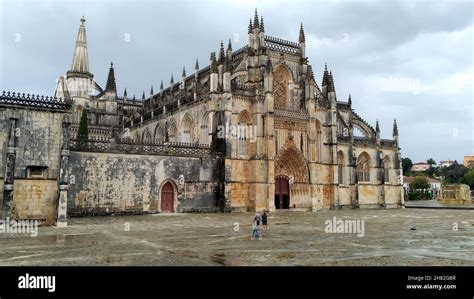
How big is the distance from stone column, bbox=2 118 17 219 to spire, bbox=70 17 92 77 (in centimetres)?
4307

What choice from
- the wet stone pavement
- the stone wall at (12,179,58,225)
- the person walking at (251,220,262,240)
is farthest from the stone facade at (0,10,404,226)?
the person walking at (251,220,262,240)

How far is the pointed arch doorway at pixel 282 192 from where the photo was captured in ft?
136

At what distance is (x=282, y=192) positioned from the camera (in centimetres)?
4191

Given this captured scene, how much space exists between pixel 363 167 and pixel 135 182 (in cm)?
3000

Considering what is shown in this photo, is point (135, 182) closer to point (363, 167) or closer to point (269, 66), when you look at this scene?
point (269, 66)

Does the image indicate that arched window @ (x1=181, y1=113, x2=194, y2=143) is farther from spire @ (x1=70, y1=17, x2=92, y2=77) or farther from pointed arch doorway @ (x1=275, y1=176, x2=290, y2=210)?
spire @ (x1=70, y1=17, x2=92, y2=77)

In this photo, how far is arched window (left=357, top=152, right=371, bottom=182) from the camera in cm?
5050

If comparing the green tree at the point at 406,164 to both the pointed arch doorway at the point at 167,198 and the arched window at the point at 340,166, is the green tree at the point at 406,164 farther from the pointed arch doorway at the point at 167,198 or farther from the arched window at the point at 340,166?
the pointed arch doorway at the point at 167,198

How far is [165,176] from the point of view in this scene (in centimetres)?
3456

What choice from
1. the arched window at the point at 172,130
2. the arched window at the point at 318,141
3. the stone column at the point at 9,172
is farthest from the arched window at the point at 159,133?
the stone column at the point at 9,172

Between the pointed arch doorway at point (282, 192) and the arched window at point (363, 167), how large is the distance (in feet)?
41.4
